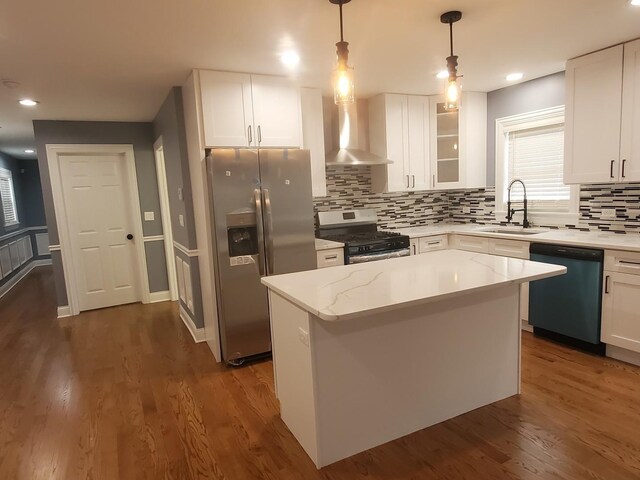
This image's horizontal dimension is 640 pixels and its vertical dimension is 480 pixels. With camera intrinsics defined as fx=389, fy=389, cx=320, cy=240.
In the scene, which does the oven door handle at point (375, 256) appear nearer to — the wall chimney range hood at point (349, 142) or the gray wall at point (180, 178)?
the wall chimney range hood at point (349, 142)

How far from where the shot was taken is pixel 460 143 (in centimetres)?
425

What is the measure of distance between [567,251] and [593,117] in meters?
1.10

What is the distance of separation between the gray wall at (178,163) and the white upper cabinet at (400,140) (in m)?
1.98

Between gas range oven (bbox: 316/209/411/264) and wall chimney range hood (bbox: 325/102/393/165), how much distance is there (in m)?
0.62

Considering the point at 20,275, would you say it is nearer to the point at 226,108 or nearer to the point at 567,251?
the point at 226,108

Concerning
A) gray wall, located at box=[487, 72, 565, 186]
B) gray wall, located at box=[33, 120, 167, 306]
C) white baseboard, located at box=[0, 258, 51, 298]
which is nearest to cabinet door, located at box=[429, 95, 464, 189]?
gray wall, located at box=[487, 72, 565, 186]

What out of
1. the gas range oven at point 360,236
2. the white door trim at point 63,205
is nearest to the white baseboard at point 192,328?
the white door trim at point 63,205

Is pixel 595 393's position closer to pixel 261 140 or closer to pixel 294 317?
pixel 294 317

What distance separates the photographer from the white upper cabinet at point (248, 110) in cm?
302

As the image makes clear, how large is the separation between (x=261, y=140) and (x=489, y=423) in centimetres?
257

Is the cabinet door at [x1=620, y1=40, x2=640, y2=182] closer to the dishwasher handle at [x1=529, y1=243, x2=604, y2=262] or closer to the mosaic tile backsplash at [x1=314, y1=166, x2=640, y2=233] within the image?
the mosaic tile backsplash at [x1=314, y1=166, x2=640, y2=233]

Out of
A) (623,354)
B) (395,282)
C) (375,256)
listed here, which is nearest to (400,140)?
(375,256)

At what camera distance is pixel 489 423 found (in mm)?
2236

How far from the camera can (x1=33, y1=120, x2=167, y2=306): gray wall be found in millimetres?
4480
